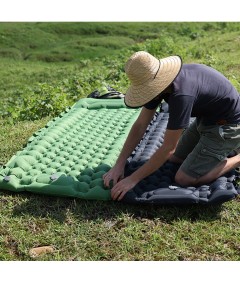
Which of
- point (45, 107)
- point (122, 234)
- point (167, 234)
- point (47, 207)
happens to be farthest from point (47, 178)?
point (45, 107)

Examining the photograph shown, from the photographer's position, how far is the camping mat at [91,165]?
8.91 feet

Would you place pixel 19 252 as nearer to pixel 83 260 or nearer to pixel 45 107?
pixel 83 260

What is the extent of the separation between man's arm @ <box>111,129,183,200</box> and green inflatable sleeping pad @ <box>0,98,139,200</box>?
3.7 inches

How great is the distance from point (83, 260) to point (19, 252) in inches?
14.1

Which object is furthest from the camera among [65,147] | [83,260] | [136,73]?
[65,147]

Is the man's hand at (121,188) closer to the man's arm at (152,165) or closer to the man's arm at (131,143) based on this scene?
the man's arm at (152,165)

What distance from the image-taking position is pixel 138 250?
7.91ft

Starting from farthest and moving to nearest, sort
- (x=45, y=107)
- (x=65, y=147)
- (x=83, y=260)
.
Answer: (x=45, y=107) < (x=65, y=147) < (x=83, y=260)

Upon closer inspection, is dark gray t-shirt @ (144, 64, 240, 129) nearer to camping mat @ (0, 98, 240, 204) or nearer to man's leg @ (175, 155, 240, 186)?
man's leg @ (175, 155, 240, 186)

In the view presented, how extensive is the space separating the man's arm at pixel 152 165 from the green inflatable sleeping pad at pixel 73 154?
9cm

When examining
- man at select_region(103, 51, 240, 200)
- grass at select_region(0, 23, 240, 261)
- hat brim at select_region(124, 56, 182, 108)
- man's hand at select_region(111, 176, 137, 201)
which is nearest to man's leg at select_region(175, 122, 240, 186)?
man at select_region(103, 51, 240, 200)

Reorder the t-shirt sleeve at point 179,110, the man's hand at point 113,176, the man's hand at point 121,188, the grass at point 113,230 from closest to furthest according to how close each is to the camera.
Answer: the grass at point 113,230
the t-shirt sleeve at point 179,110
the man's hand at point 121,188
the man's hand at point 113,176

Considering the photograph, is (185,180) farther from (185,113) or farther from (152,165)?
(185,113)

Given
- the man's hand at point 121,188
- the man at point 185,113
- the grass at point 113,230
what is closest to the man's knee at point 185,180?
the man at point 185,113
